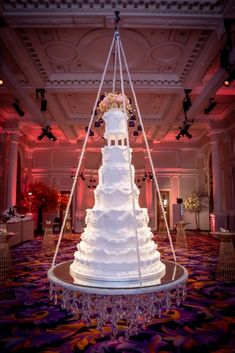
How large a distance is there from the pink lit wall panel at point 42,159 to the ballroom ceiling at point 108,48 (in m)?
6.28

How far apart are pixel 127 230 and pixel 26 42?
593cm

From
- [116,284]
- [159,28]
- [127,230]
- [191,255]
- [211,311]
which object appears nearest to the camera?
[116,284]

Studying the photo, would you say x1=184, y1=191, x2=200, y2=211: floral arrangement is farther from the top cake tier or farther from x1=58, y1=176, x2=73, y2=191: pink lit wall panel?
the top cake tier

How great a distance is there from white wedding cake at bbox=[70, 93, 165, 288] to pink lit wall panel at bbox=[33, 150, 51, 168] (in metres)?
14.9

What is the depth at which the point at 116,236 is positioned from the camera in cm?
335

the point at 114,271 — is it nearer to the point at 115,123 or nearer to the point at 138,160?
the point at 115,123

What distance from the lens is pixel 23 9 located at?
572 cm

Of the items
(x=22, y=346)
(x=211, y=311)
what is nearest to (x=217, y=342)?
(x=211, y=311)

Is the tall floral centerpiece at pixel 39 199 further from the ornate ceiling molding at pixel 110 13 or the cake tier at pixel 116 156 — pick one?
the cake tier at pixel 116 156

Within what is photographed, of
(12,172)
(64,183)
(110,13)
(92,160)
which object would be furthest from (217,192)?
(110,13)

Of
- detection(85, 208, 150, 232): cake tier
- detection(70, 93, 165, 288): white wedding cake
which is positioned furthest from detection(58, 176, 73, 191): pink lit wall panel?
detection(85, 208, 150, 232): cake tier

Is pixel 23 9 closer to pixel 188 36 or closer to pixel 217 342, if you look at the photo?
pixel 188 36

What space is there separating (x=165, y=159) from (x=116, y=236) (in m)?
15.7

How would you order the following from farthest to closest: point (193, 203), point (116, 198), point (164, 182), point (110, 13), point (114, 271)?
point (164, 182) < point (193, 203) < point (110, 13) < point (116, 198) < point (114, 271)
